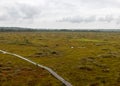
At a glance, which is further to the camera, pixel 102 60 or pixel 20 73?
pixel 102 60

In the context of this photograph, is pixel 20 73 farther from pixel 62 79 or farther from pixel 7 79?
pixel 62 79

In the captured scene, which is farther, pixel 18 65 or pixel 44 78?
pixel 18 65

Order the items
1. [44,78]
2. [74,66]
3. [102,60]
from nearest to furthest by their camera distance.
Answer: [44,78] → [74,66] → [102,60]

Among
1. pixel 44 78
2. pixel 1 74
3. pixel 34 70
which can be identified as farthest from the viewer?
pixel 34 70

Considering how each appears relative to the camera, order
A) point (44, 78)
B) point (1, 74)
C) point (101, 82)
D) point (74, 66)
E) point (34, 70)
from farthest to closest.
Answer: point (74, 66), point (34, 70), point (1, 74), point (44, 78), point (101, 82)

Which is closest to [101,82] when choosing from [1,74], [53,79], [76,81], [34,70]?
[76,81]

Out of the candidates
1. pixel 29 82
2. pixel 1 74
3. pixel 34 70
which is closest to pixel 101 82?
pixel 29 82

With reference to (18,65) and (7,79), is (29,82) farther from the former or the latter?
(18,65)

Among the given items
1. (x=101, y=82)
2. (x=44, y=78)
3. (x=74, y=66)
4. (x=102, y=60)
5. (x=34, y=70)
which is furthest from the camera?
(x=102, y=60)
